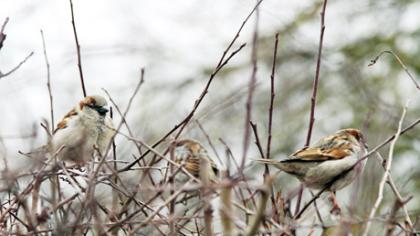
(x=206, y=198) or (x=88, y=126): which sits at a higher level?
(x=88, y=126)

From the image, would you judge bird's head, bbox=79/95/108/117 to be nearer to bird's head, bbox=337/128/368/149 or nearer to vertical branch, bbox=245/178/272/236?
bird's head, bbox=337/128/368/149

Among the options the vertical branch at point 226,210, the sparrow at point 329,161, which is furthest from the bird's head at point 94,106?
the vertical branch at point 226,210

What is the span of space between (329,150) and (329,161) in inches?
3.9

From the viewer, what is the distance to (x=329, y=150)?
484 centimetres

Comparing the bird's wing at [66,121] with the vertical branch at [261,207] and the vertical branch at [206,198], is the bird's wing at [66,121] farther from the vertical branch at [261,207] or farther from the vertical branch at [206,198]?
the vertical branch at [261,207]

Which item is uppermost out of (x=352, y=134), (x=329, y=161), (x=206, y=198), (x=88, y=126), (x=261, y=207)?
(x=88, y=126)

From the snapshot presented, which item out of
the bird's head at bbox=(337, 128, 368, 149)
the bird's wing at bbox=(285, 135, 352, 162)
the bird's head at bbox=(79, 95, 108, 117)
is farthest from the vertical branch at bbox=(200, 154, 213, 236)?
the bird's head at bbox=(79, 95, 108, 117)

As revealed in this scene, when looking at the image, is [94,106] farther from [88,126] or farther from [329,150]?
[329,150]

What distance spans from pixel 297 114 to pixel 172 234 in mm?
8637

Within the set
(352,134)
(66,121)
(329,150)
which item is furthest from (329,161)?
(66,121)

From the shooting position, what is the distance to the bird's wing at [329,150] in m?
4.70

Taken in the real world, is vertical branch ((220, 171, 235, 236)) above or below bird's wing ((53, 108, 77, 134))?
below

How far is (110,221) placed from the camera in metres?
3.12

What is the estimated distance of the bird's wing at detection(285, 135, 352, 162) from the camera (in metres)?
4.70
